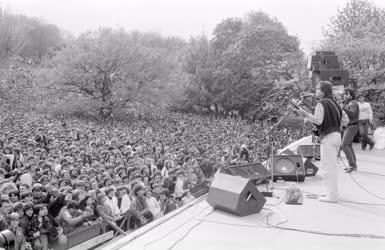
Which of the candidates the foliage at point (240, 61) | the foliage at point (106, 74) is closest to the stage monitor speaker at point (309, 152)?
the foliage at point (240, 61)

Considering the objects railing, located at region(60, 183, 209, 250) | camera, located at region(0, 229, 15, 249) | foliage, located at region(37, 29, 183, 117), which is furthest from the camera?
foliage, located at region(37, 29, 183, 117)

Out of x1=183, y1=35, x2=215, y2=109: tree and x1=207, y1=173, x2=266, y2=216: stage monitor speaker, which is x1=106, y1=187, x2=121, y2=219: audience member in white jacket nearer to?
x1=207, y1=173, x2=266, y2=216: stage monitor speaker

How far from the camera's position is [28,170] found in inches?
313

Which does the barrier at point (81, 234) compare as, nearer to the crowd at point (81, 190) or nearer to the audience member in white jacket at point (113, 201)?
the crowd at point (81, 190)

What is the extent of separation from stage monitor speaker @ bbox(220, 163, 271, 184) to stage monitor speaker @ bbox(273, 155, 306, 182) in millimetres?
276

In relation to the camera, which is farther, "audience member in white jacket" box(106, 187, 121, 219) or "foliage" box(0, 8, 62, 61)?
"foliage" box(0, 8, 62, 61)

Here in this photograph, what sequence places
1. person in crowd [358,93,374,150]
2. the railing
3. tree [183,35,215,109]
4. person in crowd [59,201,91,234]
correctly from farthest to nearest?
tree [183,35,215,109], person in crowd [358,93,374,150], person in crowd [59,201,91,234], the railing

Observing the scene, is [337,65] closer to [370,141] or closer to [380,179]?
[370,141]

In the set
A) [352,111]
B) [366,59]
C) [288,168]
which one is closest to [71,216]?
[288,168]

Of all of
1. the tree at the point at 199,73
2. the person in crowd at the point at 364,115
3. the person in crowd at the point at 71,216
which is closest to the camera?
the person in crowd at the point at 71,216

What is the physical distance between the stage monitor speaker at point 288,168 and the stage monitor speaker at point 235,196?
1.82m

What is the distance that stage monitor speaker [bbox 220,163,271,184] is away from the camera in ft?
20.1

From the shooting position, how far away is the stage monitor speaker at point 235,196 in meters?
4.74

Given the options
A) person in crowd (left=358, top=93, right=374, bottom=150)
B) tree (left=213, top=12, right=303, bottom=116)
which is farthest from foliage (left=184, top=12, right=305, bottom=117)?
person in crowd (left=358, top=93, right=374, bottom=150)
